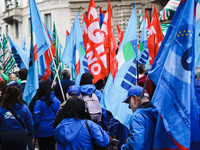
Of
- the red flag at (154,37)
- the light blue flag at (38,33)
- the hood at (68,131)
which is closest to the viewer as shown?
the hood at (68,131)

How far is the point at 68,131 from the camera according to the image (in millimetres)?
3260

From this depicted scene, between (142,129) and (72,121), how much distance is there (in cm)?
93

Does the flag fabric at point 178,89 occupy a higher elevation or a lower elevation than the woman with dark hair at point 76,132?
higher

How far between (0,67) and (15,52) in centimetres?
189

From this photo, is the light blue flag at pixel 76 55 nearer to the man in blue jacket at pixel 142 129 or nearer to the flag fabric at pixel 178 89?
the man in blue jacket at pixel 142 129

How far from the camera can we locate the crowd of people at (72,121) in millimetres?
2730

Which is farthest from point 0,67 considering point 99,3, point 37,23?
point 99,3

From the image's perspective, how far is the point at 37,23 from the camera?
18.7 feet

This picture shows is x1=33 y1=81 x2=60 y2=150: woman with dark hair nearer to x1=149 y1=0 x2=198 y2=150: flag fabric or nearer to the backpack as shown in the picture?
the backpack

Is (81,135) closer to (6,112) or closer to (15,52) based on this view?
(6,112)

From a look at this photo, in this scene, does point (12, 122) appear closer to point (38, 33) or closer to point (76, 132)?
point (76, 132)

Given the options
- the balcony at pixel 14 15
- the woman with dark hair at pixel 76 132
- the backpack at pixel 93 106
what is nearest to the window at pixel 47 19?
the balcony at pixel 14 15

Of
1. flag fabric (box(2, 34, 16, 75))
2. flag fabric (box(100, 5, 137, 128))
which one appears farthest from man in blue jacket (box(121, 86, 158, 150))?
flag fabric (box(2, 34, 16, 75))

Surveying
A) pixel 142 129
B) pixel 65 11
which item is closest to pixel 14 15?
pixel 65 11
